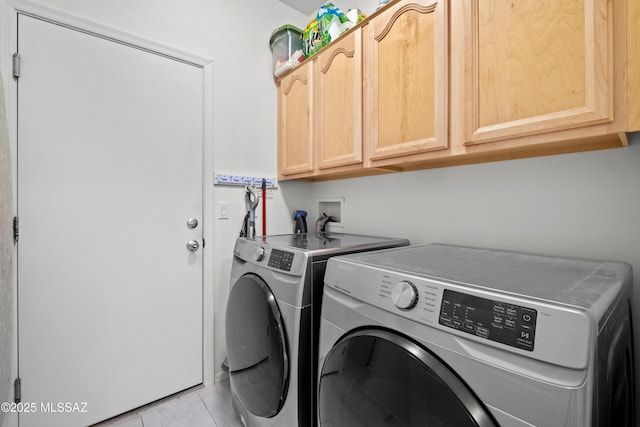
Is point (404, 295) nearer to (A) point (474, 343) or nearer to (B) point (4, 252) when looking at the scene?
(A) point (474, 343)

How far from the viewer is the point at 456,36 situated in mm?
1058

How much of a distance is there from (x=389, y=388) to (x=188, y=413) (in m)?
1.46

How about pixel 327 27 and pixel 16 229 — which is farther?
pixel 327 27

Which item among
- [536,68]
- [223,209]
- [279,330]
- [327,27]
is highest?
[327,27]

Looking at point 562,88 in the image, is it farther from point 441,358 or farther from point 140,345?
point 140,345

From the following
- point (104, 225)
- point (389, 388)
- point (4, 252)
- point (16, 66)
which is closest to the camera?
point (389, 388)

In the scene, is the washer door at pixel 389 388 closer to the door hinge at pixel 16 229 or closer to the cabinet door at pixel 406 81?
the cabinet door at pixel 406 81

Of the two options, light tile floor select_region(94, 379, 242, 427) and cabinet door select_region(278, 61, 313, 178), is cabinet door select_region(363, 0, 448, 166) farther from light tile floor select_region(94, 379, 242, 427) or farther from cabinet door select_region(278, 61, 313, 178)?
light tile floor select_region(94, 379, 242, 427)

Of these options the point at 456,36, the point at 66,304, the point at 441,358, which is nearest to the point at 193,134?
the point at 66,304

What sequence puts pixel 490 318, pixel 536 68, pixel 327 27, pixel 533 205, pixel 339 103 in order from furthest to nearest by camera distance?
pixel 327 27 → pixel 339 103 → pixel 533 205 → pixel 536 68 → pixel 490 318

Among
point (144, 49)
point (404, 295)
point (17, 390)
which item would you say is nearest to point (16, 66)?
point (144, 49)

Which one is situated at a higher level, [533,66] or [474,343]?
[533,66]

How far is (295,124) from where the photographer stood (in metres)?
1.92

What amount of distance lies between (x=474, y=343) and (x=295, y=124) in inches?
67.1
